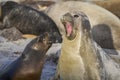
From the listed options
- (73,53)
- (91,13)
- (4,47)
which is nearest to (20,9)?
(91,13)

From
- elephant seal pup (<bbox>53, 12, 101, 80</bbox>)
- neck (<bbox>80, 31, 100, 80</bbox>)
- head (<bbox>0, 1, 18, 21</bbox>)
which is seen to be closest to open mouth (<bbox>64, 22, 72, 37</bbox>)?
elephant seal pup (<bbox>53, 12, 101, 80</bbox>)

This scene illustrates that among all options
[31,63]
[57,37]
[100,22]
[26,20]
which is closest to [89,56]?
[31,63]

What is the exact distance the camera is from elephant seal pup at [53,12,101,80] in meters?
6.31

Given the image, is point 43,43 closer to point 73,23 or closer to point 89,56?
point 73,23

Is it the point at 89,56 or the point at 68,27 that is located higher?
the point at 68,27

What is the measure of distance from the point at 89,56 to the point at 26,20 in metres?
8.18

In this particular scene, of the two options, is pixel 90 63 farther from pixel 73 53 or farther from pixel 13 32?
pixel 13 32

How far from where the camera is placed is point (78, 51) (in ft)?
20.9

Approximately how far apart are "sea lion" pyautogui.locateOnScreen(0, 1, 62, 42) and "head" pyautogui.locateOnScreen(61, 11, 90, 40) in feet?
21.0

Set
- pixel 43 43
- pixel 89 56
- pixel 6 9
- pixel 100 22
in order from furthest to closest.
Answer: pixel 6 9 → pixel 100 22 → pixel 43 43 → pixel 89 56

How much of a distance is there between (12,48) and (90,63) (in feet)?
13.9

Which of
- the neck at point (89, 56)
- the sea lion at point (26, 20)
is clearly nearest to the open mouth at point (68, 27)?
the neck at point (89, 56)

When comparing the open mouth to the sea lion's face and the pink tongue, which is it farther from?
the sea lion's face

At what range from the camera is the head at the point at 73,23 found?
6.27 meters
